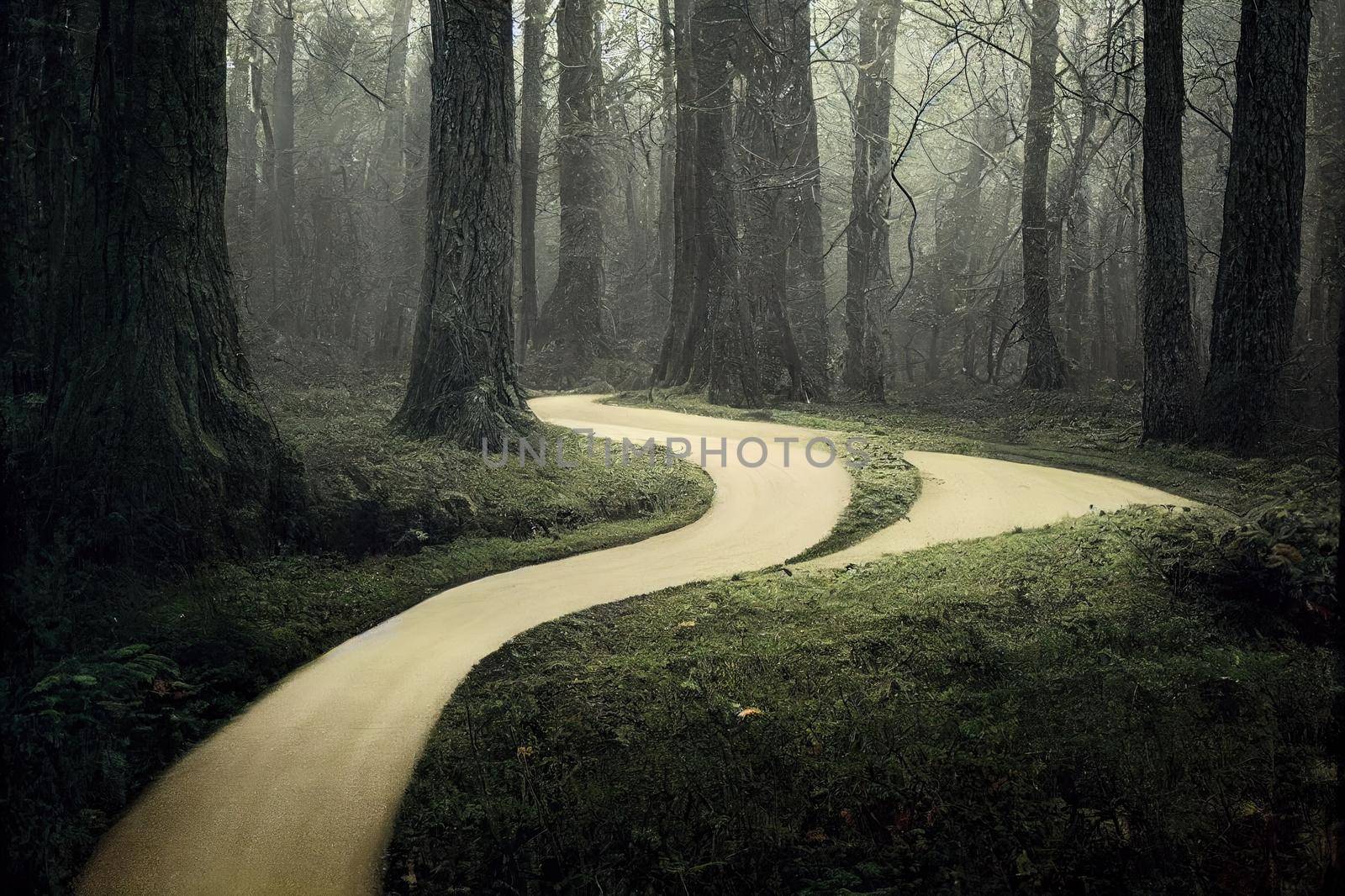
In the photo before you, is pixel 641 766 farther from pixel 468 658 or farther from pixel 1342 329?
pixel 1342 329

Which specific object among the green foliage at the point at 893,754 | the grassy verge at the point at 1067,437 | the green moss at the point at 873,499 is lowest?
the green foliage at the point at 893,754

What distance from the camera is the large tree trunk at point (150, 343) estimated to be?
758cm

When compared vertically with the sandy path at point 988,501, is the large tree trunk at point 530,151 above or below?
above

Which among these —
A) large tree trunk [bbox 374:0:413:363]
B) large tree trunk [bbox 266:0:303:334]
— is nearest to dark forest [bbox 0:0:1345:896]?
large tree trunk [bbox 374:0:413:363]

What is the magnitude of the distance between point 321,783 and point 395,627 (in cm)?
239

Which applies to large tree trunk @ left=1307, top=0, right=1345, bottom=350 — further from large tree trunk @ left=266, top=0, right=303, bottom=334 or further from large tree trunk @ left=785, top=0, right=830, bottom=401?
large tree trunk @ left=266, top=0, right=303, bottom=334

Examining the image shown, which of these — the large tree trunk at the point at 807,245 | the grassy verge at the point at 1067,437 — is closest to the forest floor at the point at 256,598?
the grassy verge at the point at 1067,437

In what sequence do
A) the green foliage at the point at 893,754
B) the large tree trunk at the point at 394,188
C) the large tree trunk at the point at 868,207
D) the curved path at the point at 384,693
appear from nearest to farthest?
the green foliage at the point at 893,754 → the curved path at the point at 384,693 → the large tree trunk at the point at 868,207 → the large tree trunk at the point at 394,188

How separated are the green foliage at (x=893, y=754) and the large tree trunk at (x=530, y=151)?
20.5 meters

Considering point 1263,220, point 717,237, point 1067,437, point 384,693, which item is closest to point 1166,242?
point 1263,220

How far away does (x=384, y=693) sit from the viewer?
236 inches

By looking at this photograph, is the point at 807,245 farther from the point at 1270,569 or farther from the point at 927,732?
the point at 927,732

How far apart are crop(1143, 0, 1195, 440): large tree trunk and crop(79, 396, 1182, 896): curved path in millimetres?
2571

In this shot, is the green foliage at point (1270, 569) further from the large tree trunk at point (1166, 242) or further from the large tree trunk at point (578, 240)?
the large tree trunk at point (578, 240)
